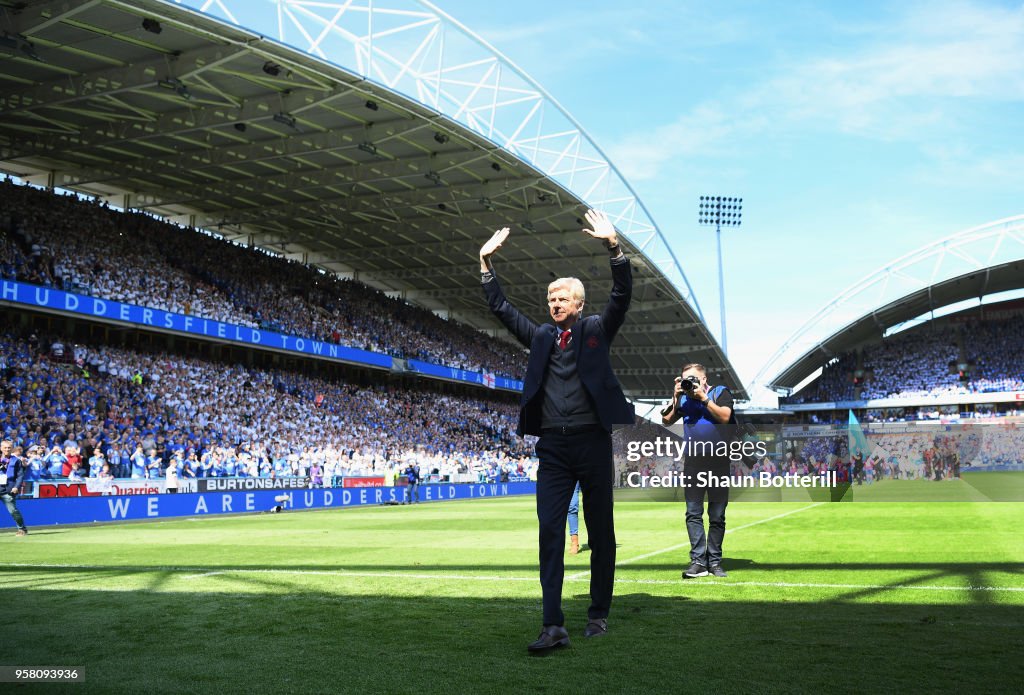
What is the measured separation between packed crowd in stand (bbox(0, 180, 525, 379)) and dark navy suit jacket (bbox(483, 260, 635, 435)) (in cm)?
3024

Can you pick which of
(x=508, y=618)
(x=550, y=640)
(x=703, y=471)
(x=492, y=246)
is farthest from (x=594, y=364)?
(x=703, y=471)

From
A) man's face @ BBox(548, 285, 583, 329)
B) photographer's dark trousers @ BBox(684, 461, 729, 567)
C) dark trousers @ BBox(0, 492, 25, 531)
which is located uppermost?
man's face @ BBox(548, 285, 583, 329)

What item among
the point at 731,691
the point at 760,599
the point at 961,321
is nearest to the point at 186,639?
the point at 731,691

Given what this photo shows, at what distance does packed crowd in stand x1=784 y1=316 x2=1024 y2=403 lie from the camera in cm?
6894

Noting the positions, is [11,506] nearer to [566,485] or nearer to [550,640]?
[566,485]

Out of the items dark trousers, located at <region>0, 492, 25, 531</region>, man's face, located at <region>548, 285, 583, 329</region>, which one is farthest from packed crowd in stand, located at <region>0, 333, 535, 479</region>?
man's face, located at <region>548, 285, 583, 329</region>

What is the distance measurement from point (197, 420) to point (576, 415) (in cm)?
3195

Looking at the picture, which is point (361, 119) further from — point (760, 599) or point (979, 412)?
point (979, 412)

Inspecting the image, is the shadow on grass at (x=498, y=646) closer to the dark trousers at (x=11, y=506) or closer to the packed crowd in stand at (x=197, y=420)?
the dark trousers at (x=11, y=506)

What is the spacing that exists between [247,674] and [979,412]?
73532 millimetres

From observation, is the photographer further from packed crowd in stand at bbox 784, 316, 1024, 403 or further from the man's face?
packed crowd in stand at bbox 784, 316, 1024, 403

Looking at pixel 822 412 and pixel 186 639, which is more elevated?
pixel 822 412

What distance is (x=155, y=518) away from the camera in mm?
25594

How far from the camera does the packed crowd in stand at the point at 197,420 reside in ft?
92.0
